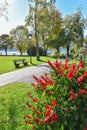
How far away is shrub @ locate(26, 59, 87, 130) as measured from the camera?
470 cm

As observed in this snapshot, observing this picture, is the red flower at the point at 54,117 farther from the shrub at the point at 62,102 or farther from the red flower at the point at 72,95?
the red flower at the point at 72,95

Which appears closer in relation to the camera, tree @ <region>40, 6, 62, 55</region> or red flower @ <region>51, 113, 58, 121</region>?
red flower @ <region>51, 113, 58, 121</region>

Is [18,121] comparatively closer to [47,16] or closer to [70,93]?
[70,93]

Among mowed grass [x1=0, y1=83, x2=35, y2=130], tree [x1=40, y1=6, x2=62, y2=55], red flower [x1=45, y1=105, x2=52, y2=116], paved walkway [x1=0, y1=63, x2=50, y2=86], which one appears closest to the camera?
red flower [x1=45, y1=105, x2=52, y2=116]

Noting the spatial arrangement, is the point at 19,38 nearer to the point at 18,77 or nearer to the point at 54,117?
the point at 18,77

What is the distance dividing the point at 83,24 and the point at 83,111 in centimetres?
6950

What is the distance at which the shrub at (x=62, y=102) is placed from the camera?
15.4 feet

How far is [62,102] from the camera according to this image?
486 centimetres

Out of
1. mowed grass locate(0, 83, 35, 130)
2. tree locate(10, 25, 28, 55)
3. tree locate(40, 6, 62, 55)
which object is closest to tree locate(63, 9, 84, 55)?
tree locate(40, 6, 62, 55)

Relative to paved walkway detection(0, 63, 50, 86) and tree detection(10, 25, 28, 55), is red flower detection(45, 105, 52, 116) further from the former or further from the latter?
tree detection(10, 25, 28, 55)

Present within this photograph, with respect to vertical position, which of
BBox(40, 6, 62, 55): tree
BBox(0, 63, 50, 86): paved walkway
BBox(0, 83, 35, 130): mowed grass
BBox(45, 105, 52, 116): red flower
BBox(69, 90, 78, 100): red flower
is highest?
BBox(40, 6, 62, 55): tree

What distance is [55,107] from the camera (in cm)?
472

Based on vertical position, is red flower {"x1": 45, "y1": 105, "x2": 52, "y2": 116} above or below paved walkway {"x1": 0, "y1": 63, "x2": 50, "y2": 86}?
above

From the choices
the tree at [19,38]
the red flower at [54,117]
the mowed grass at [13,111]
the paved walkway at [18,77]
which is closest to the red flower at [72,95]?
the red flower at [54,117]
